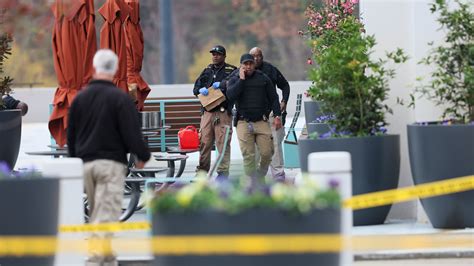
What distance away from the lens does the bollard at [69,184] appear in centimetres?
1086

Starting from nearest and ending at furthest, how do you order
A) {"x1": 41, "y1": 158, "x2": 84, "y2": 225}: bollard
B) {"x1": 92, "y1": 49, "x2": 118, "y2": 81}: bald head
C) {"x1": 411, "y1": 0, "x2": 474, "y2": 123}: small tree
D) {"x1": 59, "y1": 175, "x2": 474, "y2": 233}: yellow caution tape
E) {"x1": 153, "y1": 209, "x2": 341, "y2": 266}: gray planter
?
1. {"x1": 153, "y1": 209, "x2": 341, "y2": 266}: gray planter
2. {"x1": 41, "y1": 158, "x2": 84, "y2": 225}: bollard
3. {"x1": 59, "y1": 175, "x2": 474, "y2": 233}: yellow caution tape
4. {"x1": 92, "y1": 49, "x2": 118, "y2": 81}: bald head
5. {"x1": 411, "y1": 0, "x2": 474, "y2": 123}: small tree

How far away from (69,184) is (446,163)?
3.80m

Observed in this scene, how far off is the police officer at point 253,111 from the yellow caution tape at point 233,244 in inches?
199

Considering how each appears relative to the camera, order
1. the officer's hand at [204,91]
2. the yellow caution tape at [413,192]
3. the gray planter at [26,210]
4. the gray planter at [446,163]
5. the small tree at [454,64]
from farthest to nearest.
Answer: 1. the officer's hand at [204,91]
2. the small tree at [454,64]
3. the gray planter at [446,163]
4. the yellow caution tape at [413,192]
5. the gray planter at [26,210]

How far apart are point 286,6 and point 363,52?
3887cm

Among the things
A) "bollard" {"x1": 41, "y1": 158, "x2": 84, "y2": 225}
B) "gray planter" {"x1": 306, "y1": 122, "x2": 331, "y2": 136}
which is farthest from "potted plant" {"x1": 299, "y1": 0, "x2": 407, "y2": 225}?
"bollard" {"x1": 41, "y1": 158, "x2": 84, "y2": 225}

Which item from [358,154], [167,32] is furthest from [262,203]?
[167,32]

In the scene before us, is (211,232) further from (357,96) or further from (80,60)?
(80,60)

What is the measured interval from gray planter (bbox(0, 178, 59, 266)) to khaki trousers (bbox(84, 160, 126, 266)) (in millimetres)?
1501

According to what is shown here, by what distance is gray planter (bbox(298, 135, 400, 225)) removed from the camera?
13445mm

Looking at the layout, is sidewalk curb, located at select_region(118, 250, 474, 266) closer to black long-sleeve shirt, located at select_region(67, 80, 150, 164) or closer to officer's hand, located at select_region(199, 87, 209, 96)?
black long-sleeve shirt, located at select_region(67, 80, 150, 164)

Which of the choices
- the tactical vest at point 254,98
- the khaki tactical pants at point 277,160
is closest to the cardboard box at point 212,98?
the tactical vest at point 254,98

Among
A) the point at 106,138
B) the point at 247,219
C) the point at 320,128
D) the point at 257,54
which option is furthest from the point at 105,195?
the point at 257,54

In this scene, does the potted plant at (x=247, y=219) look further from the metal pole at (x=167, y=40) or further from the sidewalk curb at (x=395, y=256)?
the metal pole at (x=167, y=40)
